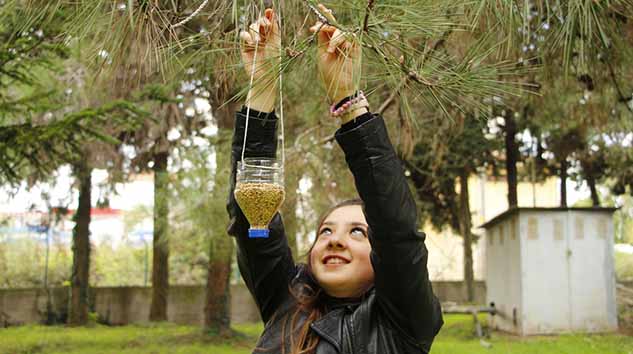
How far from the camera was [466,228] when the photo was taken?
492 inches

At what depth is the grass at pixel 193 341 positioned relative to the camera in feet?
24.6

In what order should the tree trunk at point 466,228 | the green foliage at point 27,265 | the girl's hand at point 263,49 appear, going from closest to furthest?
the girl's hand at point 263,49
the green foliage at point 27,265
the tree trunk at point 466,228

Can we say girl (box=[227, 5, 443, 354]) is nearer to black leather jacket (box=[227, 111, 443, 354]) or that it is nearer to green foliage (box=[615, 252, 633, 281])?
black leather jacket (box=[227, 111, 443, 354])

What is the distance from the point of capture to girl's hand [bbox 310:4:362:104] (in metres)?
1.41

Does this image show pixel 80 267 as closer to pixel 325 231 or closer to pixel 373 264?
pixel 325 231

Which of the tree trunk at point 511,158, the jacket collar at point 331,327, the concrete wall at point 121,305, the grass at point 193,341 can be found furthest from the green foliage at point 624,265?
the jacket collar at point 331,327

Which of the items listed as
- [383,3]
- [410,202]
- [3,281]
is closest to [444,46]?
[383,3]

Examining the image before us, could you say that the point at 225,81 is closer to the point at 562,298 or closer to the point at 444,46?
the point at 444,46

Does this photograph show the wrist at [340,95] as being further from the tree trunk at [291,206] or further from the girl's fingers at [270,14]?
the tree trunk at [291,206]

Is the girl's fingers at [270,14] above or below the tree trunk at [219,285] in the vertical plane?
above

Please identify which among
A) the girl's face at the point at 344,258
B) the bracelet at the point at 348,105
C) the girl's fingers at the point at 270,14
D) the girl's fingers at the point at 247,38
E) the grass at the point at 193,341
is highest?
the girl's fingers at the point at 270,14

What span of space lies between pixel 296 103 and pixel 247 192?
9.30ft

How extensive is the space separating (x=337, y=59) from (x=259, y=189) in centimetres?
33

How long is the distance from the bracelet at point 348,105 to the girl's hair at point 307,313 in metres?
0.42
